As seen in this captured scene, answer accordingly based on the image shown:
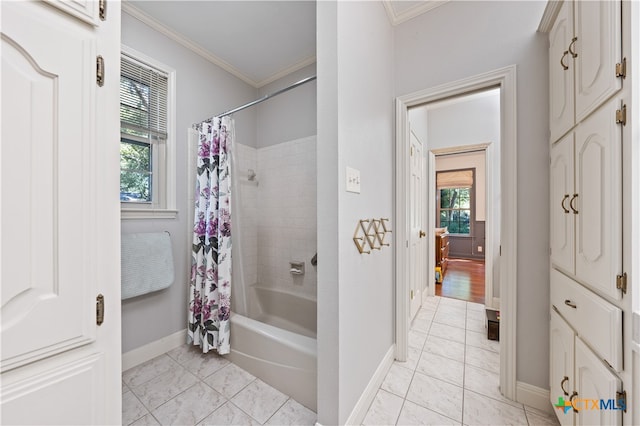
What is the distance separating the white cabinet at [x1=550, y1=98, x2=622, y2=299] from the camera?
799 millimetres

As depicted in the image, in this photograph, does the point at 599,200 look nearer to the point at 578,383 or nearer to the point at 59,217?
the point at 578,383

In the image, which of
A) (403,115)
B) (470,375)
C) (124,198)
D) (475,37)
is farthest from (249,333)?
(475,37)

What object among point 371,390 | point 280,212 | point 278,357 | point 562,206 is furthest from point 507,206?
point 280,212

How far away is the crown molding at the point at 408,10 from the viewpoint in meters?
1.75

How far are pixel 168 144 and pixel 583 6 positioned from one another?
267 centimetres

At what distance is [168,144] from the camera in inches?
81.4

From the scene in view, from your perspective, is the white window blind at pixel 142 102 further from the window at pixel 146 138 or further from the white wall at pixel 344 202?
the white wall at pixel 344 202

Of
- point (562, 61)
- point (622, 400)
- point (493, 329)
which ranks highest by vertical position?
point (562, 61)

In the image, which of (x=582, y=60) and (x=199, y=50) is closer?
(x=582, y=60)

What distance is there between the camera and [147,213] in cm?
193

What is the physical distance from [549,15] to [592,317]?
1.57 meters

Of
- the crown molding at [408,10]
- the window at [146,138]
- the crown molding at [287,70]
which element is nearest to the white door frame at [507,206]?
the crown molding at [408,10]

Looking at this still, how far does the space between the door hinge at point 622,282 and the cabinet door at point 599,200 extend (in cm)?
1

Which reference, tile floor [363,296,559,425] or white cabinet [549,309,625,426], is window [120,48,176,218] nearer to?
tile floor [363,296,559,425]
